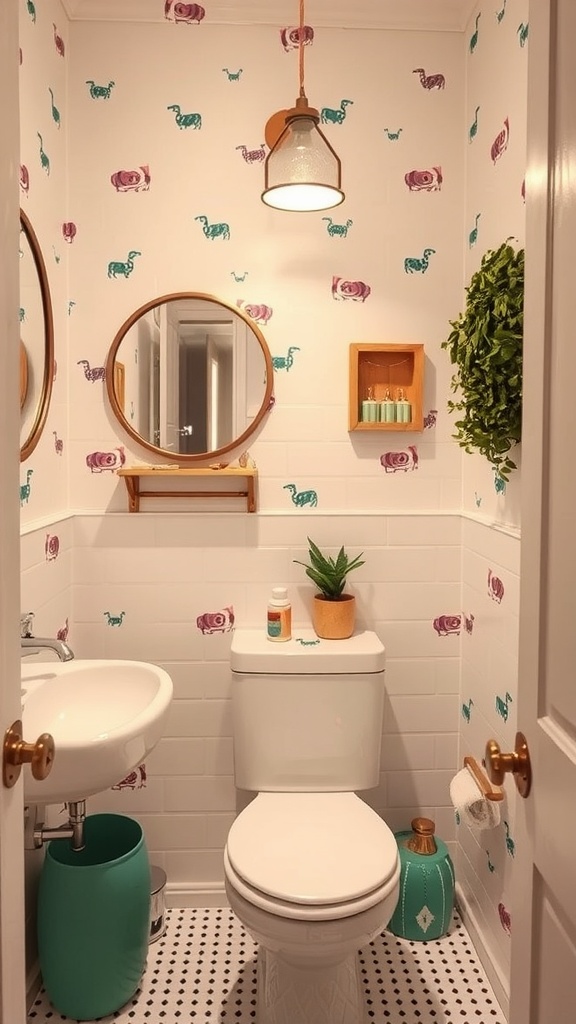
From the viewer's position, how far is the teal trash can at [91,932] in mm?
1787

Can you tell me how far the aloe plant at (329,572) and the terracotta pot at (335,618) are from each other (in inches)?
1.3

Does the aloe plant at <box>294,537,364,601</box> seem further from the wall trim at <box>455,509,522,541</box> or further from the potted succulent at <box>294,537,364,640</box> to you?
the wall trim at <box>455,509,522,541</box>

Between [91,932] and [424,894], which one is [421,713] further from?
[91,932]

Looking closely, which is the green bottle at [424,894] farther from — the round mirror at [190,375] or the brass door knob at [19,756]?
the brass door knob at [19,756]

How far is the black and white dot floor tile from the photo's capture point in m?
1.85

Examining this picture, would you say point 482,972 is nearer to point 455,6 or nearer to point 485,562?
point 485,562

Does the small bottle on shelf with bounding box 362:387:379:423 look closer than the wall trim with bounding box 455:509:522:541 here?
No

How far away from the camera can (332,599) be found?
7.24 ft

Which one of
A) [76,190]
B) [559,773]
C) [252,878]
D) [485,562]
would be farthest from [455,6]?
[252,878]

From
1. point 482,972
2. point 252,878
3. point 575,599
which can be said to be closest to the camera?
point 575,599

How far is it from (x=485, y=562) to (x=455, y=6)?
1572 millimetres

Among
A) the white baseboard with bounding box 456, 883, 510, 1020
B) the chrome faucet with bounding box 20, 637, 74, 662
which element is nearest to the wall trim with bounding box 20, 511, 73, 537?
the chrome faucet with bounding box 20, 637, 74, 662

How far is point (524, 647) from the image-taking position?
3.17 feet

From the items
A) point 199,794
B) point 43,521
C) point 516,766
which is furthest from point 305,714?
point 516,766
